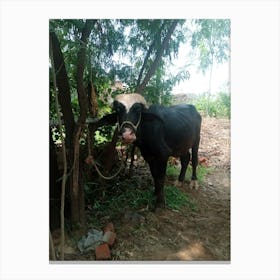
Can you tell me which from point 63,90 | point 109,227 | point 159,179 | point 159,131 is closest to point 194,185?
point 159,179

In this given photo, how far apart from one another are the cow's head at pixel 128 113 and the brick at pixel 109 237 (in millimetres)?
594

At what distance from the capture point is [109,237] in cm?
243

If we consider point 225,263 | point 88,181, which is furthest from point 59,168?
point 225,263

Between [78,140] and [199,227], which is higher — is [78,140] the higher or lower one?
the higher one

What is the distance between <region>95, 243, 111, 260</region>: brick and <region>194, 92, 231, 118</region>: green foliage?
1.13 metres

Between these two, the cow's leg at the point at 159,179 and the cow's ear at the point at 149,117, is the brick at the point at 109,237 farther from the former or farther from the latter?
the cow's ear at the point at 149,117

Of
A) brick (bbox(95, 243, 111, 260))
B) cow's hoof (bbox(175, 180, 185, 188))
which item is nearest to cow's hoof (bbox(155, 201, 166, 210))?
cow's hoof (bbox(175, 180, 185, 188))

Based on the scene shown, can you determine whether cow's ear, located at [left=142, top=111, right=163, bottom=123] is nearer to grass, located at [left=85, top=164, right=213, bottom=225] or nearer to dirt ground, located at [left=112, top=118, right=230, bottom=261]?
dirt ground, located at [left=112, top=118, right=230, bottom=261]

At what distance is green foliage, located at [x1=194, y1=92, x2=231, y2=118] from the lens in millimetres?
2507

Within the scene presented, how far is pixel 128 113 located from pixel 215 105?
60cm

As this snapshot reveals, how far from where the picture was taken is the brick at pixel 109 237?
7.91 ft

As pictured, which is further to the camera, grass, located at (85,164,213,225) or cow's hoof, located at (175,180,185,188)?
cow's hoof, located at (175,180,185,188)

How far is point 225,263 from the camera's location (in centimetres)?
237

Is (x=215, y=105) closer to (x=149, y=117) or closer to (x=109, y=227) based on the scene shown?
(x=149, y=117)
